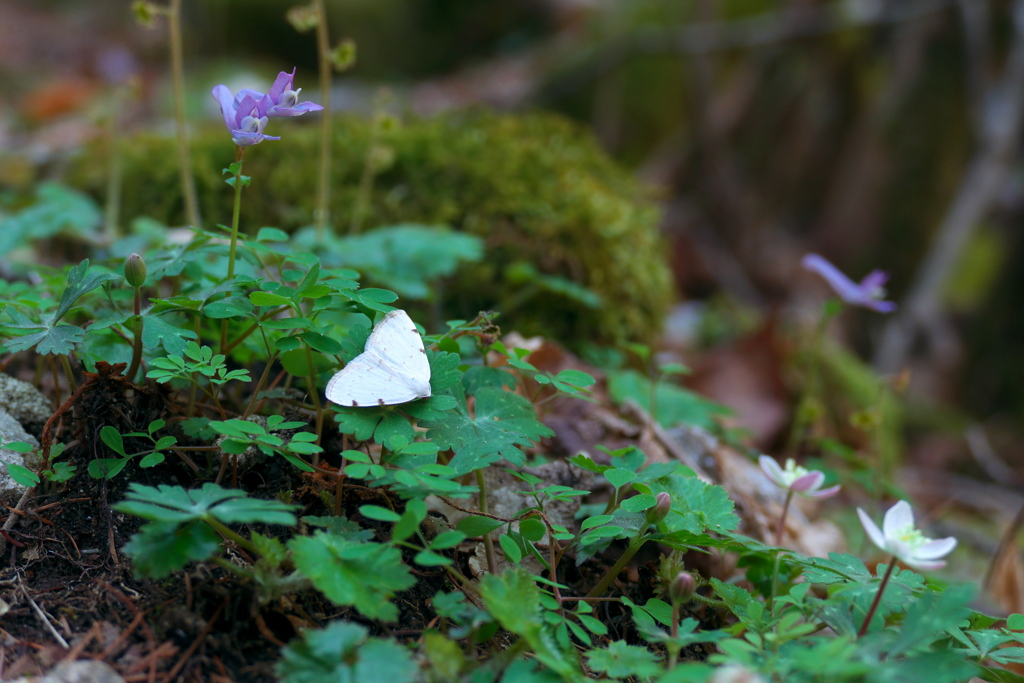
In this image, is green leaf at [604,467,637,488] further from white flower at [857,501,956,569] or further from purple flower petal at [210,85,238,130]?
purple flower petal at [210,85,238,130]

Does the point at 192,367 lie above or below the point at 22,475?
above

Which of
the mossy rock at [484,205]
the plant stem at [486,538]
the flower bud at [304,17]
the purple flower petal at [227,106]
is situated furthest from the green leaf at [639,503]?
the flower bud at [304,17]

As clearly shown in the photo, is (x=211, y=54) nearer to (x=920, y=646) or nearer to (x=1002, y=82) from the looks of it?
(x=1002, y=82)

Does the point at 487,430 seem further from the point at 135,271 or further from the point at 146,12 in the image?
the point at 146,12

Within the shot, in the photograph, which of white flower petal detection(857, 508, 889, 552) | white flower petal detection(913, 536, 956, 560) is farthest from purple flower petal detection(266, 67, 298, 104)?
white flower petal detection(913, 536, 956, 560)

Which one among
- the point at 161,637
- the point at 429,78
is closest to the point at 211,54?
the point at 429,78

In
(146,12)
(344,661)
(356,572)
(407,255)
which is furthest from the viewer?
(407,255)

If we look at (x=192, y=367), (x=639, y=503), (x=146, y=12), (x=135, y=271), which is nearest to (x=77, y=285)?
(x=135, y=271)
